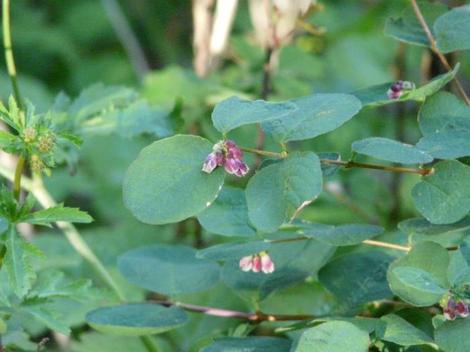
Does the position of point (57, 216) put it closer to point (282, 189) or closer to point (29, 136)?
point (29, 136)

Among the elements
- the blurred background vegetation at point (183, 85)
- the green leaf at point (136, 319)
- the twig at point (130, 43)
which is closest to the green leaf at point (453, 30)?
the blurred background vegetation at point (183, 85)

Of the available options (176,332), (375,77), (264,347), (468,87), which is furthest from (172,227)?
(468,87)

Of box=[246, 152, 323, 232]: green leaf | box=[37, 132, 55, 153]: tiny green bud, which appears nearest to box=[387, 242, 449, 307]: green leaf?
box=[246, 152, 323, 232]: green leaf

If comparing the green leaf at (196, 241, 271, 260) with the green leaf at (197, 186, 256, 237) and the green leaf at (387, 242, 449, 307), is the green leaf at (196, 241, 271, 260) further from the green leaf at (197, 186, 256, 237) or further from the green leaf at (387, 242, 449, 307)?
the green leaf at (387, 242, 449, 307)

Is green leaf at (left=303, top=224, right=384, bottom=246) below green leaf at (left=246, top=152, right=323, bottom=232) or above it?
below

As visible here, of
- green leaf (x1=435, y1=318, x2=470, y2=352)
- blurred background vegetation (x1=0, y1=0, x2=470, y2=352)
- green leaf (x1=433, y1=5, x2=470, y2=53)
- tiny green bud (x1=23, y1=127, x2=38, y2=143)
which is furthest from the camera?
blurred background vegetation (x1=0, y1=0, x2=470, y2=352)

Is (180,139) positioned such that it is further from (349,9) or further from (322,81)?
(349,9)

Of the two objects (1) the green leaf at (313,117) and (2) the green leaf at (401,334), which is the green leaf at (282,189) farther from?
(2) the green leaf at (401,334)
